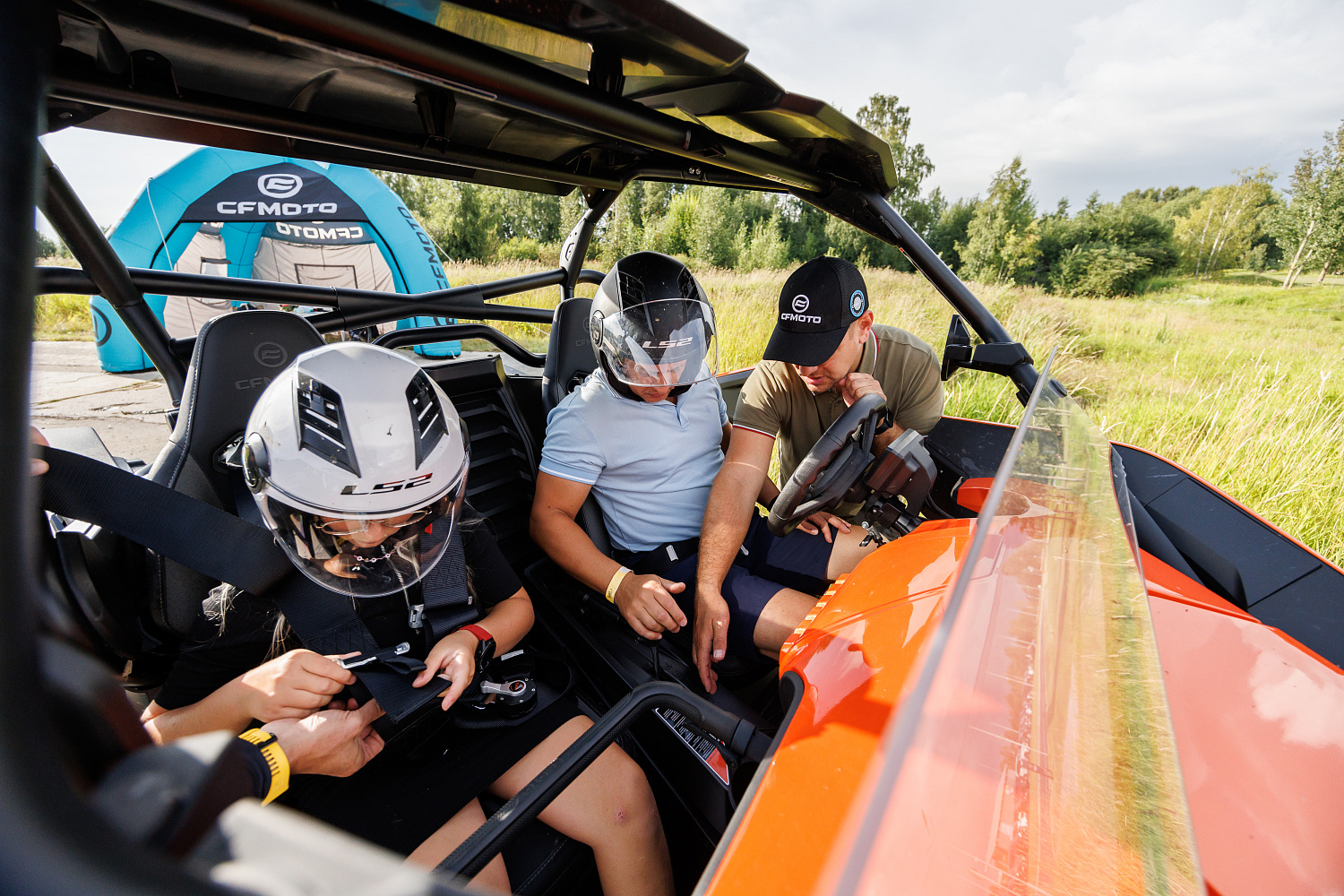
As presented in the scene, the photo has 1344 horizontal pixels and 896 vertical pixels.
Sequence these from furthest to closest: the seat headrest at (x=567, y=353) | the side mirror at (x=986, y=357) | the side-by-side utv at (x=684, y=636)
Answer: the seat headrest at (x=567, y=353) < the side mirror at (x=986, y=357) < the side-by-side utv at (x=684, y=636)

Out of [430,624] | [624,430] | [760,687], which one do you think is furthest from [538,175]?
[760,687]

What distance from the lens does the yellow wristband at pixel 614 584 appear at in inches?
69.6

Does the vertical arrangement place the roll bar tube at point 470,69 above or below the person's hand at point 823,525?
above

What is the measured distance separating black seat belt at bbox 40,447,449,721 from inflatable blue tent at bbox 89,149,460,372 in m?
5.24

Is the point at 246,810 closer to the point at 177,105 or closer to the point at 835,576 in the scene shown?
the point at 177,105

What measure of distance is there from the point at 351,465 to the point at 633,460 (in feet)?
3.32

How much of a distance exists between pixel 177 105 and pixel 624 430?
1.31 metres

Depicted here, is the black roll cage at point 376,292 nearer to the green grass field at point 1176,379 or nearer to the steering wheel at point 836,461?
the green grass field at point 1176,379

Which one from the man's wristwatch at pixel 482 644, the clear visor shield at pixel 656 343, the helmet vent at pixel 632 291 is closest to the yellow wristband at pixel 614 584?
the man's wristwatch at pixel 482 644

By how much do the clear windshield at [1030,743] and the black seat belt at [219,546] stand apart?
3.25 feet

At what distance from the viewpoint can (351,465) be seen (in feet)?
3.72

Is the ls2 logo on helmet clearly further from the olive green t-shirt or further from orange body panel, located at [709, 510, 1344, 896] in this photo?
the olive green t-shirt

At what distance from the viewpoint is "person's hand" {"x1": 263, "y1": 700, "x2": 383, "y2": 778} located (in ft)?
3.56

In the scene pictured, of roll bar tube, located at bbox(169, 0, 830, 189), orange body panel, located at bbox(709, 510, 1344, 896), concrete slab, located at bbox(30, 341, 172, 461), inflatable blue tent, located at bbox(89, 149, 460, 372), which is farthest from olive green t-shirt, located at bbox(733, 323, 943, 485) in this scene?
inflatable blue tent, located at bbox(89, 149, 460, 372)
